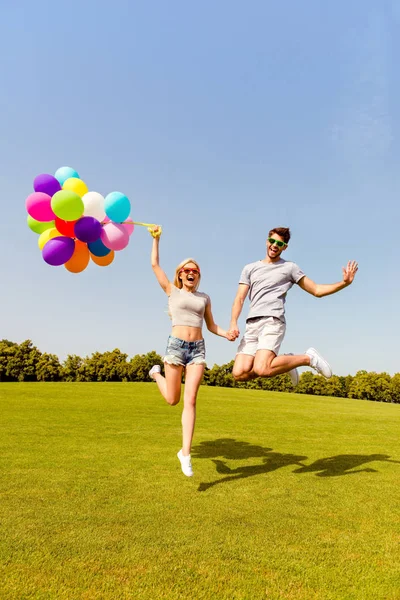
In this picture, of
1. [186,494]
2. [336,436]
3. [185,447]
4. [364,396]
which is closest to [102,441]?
[185,447]

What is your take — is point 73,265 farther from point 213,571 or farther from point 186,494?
point 213,571

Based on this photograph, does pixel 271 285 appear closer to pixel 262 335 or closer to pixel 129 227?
pixel 262 335

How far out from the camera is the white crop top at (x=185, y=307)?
5961mm

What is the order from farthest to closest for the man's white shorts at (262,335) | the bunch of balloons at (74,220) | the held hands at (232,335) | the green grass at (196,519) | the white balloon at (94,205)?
1. the white balloon at (94,205)
2. the bunch of balloons at (74,220)
3. the held hands at (232,335)
4. the man's white shorts at (262,335)
5. the green grass at (196,519)

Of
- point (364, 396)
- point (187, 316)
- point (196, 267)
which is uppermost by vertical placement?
point (196, 267)

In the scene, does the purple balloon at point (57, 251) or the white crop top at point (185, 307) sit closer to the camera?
the white crop top at point (185, 307)

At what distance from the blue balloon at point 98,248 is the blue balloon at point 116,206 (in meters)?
0.44

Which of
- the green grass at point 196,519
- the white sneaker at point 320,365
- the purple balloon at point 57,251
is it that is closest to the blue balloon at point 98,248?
the purple balloon at point 57,251

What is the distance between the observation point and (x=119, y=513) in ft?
13.6

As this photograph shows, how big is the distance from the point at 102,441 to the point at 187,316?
3286 millimetres

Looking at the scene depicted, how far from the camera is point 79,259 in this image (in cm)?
736

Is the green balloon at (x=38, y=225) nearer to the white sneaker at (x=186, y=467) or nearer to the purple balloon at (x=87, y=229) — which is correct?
the purple balloon at (x=87, y=229)

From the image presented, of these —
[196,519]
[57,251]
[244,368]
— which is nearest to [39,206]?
[57,251]

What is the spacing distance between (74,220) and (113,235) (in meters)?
0.62
